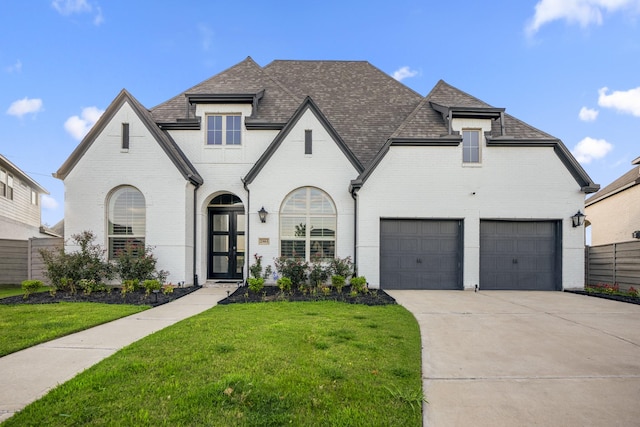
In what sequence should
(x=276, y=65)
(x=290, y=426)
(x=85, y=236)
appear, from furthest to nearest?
(x=276, y=65) < (x=85, y=236) < (x=290, y=426)

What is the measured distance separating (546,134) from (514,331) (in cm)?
857

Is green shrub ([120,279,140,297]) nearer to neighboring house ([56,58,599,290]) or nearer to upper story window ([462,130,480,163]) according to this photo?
neighboring house ([56,58,599,290])

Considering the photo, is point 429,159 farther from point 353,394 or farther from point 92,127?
point 92,127

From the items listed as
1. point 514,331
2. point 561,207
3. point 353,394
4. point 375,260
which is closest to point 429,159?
point 375,260

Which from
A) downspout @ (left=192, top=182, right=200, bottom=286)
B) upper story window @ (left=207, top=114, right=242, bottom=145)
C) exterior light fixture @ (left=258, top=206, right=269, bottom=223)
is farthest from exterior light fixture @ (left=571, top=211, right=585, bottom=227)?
downspout @ (left=192, top=182, right=200, bottom=286)

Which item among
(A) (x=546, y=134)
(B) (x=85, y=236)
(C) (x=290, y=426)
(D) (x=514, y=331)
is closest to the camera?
(C) (x=290, y=426)

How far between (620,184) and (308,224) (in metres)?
17.6

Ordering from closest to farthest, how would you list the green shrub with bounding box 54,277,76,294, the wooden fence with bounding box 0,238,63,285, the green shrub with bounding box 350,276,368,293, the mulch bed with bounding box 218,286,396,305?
the mulch bed with bounding box 218,286,396,305, the green shrub with bounding box 54,277,76,294, the green shrub with bounding box 350,276,368,293, the wooden fence with bounding box 0,238,63,285

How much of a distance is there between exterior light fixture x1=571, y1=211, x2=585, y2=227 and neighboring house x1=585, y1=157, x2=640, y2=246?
6664 millimetres

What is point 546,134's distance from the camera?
11594 millimetres

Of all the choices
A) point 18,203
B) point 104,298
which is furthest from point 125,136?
point 18,203

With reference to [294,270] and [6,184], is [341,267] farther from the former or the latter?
[6,184]

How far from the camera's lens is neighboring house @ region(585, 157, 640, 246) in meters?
16.3

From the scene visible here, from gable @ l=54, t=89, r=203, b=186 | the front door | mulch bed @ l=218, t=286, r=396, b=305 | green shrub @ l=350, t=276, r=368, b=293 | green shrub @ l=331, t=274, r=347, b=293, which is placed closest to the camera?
mulch bed @ l=218, t=286, r=396, b=305
